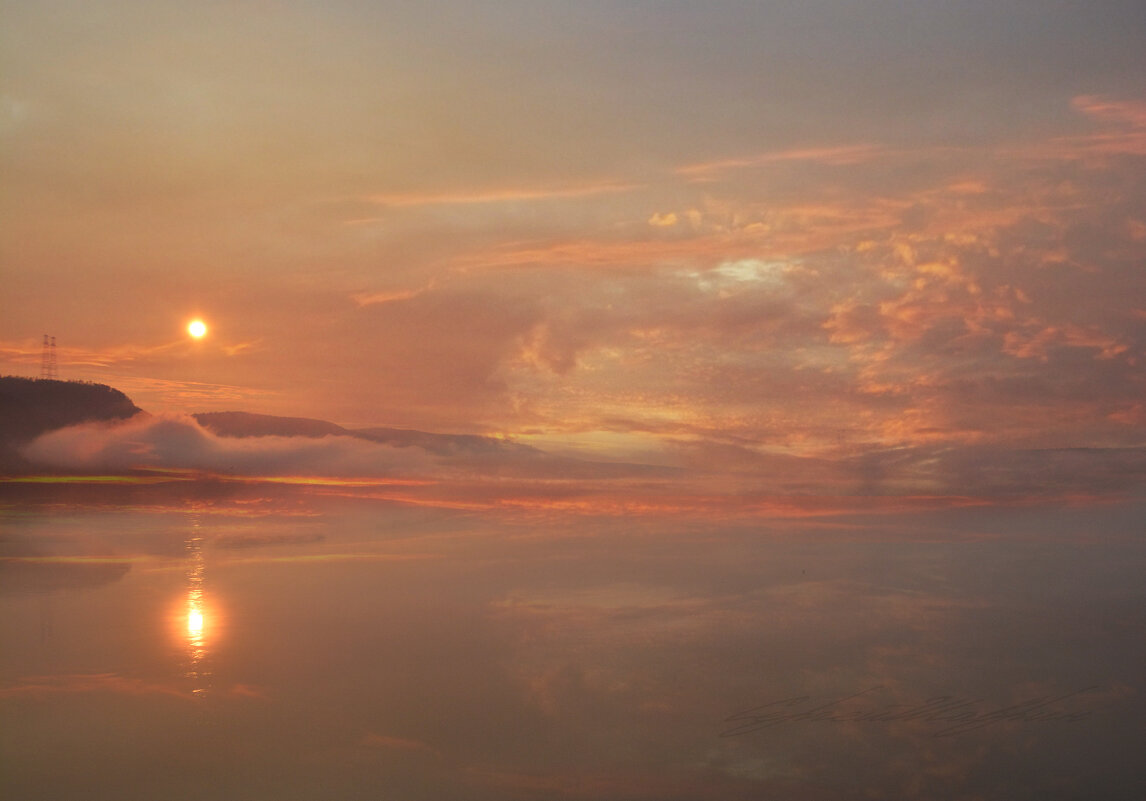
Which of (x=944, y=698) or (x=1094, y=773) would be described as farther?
(x=944, y=698)

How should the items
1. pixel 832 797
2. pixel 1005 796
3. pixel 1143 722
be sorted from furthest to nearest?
pixel 1143 722, pixel 1005 796, pixel 832 797

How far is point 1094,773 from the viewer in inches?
3981

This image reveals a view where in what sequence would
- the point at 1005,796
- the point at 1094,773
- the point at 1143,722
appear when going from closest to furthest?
the point at 1005,796 → the point at 1094,773 → the point at 1143,722

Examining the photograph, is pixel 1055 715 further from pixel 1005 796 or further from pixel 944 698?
pixel 1005 796

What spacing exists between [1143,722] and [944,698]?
26985mm

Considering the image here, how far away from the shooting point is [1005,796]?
93.4 m

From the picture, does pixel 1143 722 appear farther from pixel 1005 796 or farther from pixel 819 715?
pixel 819 715

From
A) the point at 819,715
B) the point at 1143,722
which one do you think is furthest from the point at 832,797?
the point at 1143,722

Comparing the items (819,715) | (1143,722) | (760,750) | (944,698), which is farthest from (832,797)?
(1143,722)

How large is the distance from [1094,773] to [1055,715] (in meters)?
16.6

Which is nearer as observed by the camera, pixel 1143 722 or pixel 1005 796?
pixel 1005 796

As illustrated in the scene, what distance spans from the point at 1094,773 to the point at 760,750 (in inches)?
1711

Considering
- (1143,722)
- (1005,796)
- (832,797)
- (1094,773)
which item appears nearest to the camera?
(832,797)

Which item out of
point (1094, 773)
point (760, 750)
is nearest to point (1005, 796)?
point (1094, 773)
